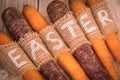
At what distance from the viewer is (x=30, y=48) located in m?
0.84

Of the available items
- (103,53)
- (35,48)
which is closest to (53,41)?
(35,48)

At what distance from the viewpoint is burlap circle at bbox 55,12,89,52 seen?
33.3 inches

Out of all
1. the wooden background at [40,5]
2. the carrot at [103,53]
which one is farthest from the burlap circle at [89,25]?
the wooden background at [40,5]

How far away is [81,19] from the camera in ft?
2.92

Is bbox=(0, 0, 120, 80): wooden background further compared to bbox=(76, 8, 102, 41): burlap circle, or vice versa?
bbox=(0, 0, 120, 80): wooden background

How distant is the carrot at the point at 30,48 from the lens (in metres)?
0.81

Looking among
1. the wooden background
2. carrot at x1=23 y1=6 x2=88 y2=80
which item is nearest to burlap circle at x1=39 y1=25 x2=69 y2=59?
carrot at x1=23 y1=6 x2=88 y2=80

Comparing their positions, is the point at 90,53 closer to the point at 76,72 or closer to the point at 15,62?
the point at 76,72

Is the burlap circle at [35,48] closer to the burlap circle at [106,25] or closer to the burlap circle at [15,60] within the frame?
the burlap circle at [15,60]

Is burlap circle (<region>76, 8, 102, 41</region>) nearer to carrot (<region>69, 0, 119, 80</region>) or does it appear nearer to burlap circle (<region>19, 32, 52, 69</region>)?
carrot (<region>69, 0, 119, 80</region>)

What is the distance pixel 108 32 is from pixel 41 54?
0.24 m

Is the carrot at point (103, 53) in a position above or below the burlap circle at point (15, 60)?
below

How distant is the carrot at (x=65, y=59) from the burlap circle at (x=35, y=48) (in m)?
0.04

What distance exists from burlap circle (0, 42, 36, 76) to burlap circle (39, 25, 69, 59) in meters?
0.08
